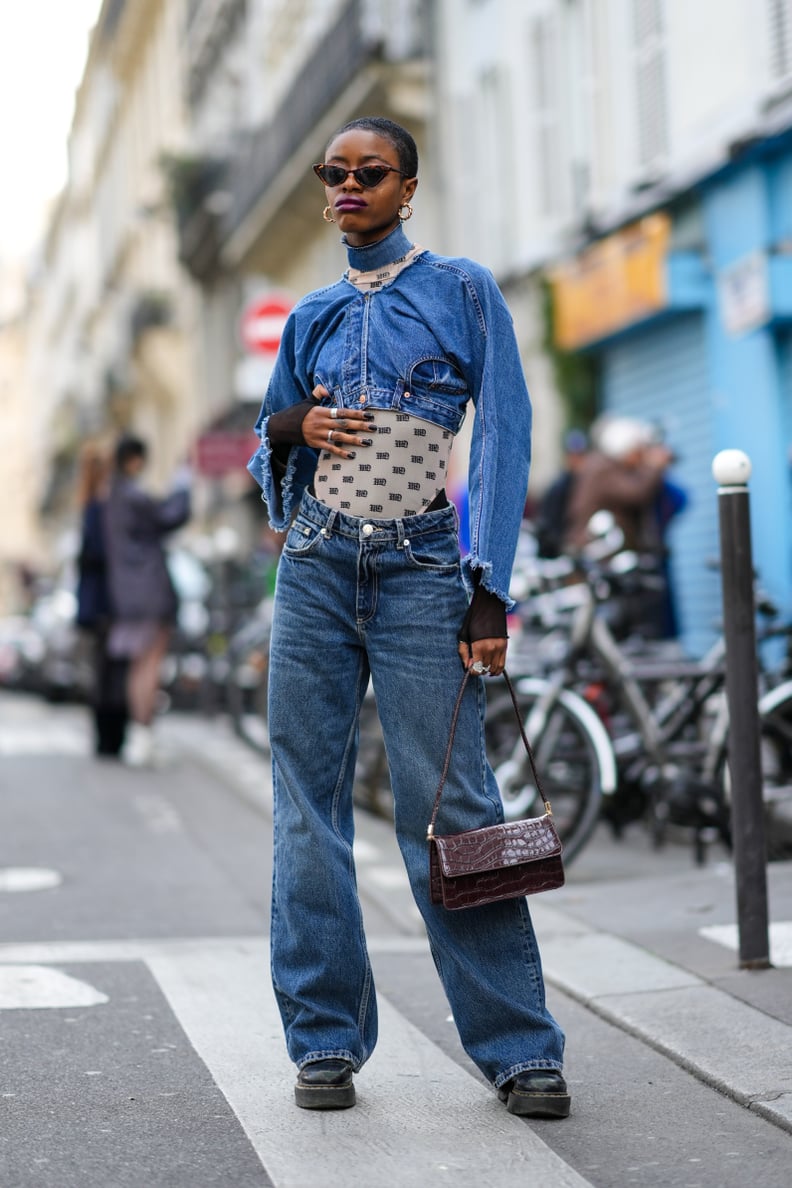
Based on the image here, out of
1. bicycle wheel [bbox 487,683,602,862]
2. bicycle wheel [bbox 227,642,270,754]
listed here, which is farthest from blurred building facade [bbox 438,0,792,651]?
bicycle wheel [bbox 487,683,602,862]

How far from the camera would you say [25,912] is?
23.5 feet

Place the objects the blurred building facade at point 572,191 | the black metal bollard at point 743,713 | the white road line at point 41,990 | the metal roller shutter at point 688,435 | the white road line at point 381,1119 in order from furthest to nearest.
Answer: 1. the metal roller shutter at point 688,435
2. the blurred building facade at point 572,191
3. the black metal bollard at point 743,713
4. the white road line at point 41,990
5. the white road line at point 381,1119

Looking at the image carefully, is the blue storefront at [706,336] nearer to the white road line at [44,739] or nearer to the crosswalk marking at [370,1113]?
the white road line at [44,739]

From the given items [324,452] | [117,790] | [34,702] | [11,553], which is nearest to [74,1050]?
[324,452]

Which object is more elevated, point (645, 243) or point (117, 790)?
point (645, 243)

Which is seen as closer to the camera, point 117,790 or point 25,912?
point 25,912

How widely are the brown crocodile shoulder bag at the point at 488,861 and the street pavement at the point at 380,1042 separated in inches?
17.6

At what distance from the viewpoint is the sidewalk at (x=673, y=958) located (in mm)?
4742

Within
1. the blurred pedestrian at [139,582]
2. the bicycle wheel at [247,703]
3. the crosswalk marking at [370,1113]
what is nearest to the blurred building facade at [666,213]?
the bicycle wheel at [247,703]

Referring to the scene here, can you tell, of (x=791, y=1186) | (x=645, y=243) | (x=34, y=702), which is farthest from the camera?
(x=34, y=702)

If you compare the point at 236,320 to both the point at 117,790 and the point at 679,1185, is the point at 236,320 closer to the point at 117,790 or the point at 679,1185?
the point at 117,790

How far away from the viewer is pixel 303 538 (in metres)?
4.37

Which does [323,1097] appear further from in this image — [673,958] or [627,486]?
[627,486]

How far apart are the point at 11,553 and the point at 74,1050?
339ft
